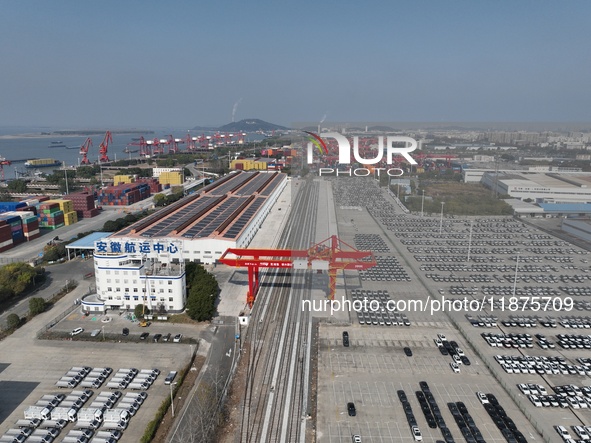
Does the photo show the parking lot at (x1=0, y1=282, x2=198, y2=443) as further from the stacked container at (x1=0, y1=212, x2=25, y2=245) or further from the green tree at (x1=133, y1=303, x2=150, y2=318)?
the stacked container at (x1=0, y1=212, x2=25, y2=245)

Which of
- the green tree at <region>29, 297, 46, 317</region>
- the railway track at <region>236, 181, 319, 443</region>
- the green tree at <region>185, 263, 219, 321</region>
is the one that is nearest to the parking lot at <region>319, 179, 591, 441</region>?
the railway track at <region>236, 181, 319, 443</region>

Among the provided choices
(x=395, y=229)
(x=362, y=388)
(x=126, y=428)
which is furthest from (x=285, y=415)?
(x=395, y=229)

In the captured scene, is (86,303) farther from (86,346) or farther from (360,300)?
(360,300)

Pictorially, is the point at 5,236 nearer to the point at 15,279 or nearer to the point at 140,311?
the point at 15,279

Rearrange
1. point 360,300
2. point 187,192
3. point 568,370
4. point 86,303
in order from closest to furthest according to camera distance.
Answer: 1. point 568,370
2. point 86,303
3. point 360,300
4. point 187,192

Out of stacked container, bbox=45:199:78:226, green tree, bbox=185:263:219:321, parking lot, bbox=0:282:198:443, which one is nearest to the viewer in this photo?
parking lot, bbox=0:282:198:443

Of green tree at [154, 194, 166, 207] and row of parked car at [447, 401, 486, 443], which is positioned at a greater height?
green tree at [154, 194, 166, 207]

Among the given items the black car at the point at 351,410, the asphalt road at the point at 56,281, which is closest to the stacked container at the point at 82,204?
the asphalt road at the point at 56,281
